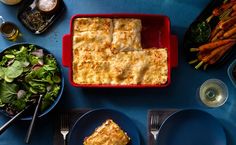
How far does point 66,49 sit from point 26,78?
0.18 m

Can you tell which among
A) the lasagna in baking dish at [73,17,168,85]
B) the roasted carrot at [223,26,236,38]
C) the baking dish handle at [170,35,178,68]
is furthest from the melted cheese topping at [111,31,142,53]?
the roasted carrot at [223,26,236,38]

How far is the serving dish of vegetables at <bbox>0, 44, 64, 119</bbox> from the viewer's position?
1.70 m

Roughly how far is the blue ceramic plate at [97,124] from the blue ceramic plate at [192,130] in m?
0.11

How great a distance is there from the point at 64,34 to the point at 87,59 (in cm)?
17

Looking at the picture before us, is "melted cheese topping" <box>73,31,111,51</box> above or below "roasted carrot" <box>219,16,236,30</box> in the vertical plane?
below

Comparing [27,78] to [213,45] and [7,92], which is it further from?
[213,45]

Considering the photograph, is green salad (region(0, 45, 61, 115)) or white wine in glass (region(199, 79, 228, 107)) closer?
green salad (region(0, 45, 61, 115))

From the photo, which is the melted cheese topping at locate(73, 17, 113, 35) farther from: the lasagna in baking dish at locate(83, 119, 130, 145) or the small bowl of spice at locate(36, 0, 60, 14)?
the lasagna in baking dish at locate(83, 119, 130, 145)

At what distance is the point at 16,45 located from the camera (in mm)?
1754

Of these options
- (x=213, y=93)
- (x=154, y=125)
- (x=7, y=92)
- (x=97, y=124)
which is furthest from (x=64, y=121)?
(x=213, y=93)

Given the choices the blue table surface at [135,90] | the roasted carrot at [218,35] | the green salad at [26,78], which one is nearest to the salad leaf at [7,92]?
the green salad at [26,78]

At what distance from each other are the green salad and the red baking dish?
0.06 m

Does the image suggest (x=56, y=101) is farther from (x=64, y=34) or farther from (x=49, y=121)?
(x=64, y=34)

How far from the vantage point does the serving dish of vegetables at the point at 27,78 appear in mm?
1702
